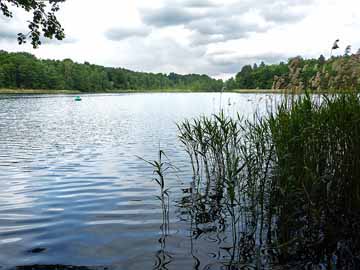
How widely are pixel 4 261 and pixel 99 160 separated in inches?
412

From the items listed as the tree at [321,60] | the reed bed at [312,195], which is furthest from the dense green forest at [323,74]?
the reed bed at [312,195]

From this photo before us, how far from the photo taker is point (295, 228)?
614cm

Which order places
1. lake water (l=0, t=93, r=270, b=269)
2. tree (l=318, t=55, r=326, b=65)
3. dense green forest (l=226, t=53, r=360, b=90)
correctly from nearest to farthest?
lake water (l=0, t=93, r=270, b=269) → dense green forest (l=226, t=53, r=360, b=90) → tree (l=318, t=55, r=326, b=65)

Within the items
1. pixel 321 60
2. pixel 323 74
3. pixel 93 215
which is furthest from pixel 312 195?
pixel 93 215

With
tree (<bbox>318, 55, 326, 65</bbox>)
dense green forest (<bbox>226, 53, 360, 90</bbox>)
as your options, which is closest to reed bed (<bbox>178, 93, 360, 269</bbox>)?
dense green forest (<bbox>226, 53, 360, 90</bbox>)

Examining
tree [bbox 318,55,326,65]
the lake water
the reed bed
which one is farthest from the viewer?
tree [bbox 318,55,326,65]

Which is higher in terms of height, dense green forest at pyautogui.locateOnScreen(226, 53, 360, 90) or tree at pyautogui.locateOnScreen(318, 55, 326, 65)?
tree at pyautogui.locateOnScreen(318, 55, 326, 65)

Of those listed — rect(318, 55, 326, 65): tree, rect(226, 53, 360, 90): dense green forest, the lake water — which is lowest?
the lake water

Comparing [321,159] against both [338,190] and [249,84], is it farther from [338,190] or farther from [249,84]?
[249,84]

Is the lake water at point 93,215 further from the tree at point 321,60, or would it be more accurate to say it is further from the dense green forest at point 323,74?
the tree at point 321,60

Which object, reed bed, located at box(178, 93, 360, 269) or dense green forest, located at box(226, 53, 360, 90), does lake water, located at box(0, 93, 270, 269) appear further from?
dense green forest, located at box(226, 53, 360, 90)

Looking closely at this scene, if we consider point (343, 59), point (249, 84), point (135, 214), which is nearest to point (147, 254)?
point (135, 214)

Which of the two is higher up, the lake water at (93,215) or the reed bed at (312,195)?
the reed bed at (312,195)

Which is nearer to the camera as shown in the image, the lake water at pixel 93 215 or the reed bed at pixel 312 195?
the reed bed at pixel 312 195
